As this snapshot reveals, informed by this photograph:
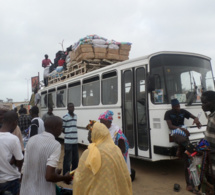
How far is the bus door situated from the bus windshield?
37cm

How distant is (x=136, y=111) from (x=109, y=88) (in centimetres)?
153

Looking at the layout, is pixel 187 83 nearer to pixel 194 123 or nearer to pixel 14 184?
pixel 194 123

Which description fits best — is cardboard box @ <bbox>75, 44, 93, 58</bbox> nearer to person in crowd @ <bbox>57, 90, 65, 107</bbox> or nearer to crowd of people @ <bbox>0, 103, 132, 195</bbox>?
person in crowd @ <bbox>57, 90, 65, 107</bbox>

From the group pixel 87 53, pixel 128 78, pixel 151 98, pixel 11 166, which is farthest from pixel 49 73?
pixel 11 166

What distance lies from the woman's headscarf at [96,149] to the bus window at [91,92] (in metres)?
5.37

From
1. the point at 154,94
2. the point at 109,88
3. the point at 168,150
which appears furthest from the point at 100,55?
the point at 168,150

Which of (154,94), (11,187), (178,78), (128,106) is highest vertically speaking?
(178,78)

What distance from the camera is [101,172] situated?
2.17 meters

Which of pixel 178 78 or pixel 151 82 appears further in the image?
pixel 178 78

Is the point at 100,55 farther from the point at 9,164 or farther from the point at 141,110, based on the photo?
the point at 9,164

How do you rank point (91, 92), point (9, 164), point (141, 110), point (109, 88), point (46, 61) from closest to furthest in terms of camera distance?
point (9, 164) → point (141, 110) → point (109, 88) → point (91, 92) → point (46, 61)

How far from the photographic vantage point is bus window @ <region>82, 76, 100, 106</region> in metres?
7.88

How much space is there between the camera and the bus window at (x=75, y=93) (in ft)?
29.7

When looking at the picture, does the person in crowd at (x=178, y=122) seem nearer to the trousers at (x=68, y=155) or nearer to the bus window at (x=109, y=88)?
the bus window at (x=109, y=88)
